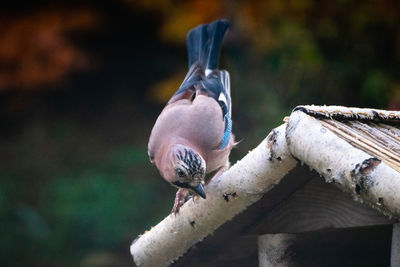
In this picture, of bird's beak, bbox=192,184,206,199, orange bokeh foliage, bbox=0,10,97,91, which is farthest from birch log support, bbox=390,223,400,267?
orange bokeh foliage, bbox=0,10,97,91

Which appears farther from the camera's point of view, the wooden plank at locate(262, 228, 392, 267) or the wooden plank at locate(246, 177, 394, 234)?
the wooden plank at locate(262, 228, 392, 267)

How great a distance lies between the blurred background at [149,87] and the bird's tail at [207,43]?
139 cm

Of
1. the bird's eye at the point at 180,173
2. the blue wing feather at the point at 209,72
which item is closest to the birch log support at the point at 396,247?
the bird's eye at the point at 180,173

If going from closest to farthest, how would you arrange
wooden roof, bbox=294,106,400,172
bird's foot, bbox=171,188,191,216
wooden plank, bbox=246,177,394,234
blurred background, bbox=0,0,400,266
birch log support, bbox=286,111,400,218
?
birch log support, bbox=286,111,400,218 < wooden roof, bbox=294,106,400,172 < wooden plank, bbox=246,177,394,234 < bird's foot, bbox=171,188,191,216 < blurred background, bbox=0,0,400,266

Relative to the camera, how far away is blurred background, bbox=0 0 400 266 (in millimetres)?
5516

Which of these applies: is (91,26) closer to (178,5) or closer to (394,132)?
(178,5)

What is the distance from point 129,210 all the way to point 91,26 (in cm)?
199

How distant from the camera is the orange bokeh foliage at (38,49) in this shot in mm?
5973

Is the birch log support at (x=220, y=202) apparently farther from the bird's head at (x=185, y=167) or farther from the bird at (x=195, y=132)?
the bird's head at (x=185, y=167)

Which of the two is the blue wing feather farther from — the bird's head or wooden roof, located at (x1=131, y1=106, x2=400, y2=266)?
wooden roof, located at (x1=131, y1=106, x2=400, y2=266)

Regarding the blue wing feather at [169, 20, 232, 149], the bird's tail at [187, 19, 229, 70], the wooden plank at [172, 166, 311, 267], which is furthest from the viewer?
the bird's tail at [187, 19, 229, 70]

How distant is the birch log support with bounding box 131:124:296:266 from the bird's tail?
1.69 m

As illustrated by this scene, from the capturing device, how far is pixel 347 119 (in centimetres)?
187

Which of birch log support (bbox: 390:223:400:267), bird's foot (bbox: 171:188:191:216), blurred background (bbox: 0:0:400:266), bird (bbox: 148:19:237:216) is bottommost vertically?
birch log support (bbox: 390:223:400:267)
